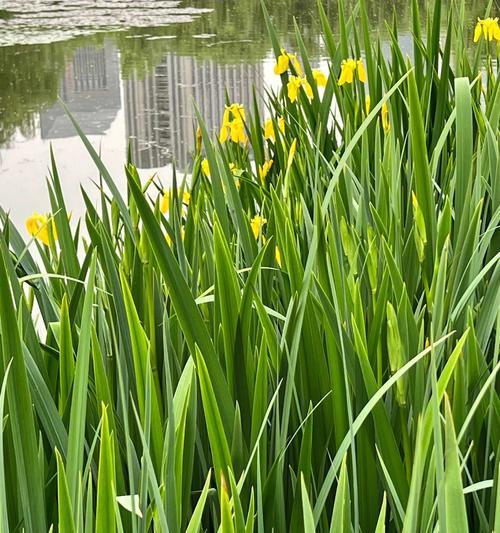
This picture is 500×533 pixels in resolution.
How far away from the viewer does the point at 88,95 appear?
498 cm

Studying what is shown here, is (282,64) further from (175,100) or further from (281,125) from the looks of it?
(175,100)

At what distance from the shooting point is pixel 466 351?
1.87 feet

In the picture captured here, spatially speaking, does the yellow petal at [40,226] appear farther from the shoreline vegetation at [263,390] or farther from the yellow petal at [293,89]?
the yellow petal at [293,89]

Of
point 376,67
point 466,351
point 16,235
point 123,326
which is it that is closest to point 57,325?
point 123,326

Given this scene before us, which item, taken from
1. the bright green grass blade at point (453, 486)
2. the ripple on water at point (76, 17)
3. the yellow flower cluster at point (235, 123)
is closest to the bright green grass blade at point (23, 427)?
the bright green grass blade at point (453, 486)

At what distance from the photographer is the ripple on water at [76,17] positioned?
7051 millimetres

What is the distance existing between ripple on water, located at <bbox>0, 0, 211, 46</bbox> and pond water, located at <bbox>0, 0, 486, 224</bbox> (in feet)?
0.05

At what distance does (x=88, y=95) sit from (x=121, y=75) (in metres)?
0.50

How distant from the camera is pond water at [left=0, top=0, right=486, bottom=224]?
366cm

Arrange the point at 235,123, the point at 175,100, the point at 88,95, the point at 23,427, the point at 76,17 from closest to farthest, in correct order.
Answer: the point at 23,427
the point at 235,123
the point at 175,100
the point at 88,95
the point at 76,17

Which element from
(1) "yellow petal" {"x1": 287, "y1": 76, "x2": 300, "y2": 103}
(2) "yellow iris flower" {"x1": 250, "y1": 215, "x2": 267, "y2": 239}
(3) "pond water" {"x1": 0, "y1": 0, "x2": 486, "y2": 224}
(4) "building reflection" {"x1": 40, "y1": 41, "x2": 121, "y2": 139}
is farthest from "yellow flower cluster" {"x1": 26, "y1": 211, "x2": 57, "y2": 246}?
(4) "building reflection" {"x1": 40, "y1": 41, "x2": 121, "y2": 139}

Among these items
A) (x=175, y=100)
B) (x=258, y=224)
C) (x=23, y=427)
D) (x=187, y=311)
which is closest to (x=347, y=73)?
(x=258, y=224)

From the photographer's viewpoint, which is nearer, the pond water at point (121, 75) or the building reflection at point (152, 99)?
the pond water at point (121, 75)

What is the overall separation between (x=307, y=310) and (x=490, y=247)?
30 cm
